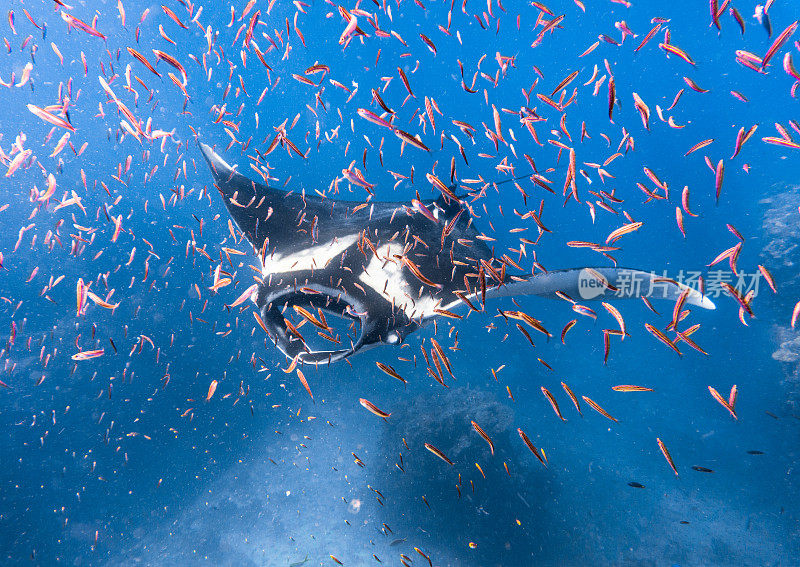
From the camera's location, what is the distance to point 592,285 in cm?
543

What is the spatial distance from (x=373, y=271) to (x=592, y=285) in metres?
3.40

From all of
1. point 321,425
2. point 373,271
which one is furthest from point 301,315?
point 321,425

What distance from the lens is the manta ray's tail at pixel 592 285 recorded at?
4977 mm

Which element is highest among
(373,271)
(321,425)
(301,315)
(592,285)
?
(592,285)

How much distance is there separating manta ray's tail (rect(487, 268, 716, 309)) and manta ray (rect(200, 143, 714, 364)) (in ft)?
0.05

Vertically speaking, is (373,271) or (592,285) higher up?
(592,285)

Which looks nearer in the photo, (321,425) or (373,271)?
(373,271)

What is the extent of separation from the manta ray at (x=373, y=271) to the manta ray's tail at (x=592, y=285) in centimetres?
2

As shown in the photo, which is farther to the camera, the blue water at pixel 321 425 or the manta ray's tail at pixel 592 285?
the blue water at pixel 321 425

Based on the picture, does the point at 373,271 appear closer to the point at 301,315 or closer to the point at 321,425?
the point at 301,315

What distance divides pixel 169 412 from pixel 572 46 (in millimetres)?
50976

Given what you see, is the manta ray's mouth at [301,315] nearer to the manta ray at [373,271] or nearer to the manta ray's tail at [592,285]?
the manta ray at [373,271]

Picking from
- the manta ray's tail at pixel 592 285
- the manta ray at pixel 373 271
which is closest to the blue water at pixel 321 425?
the manta ray at pixel 373 271

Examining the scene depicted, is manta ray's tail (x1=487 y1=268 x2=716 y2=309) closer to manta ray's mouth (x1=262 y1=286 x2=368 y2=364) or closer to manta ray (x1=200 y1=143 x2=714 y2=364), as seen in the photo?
manta ray (x1=200 y1=143 x2=714 y2=364)
